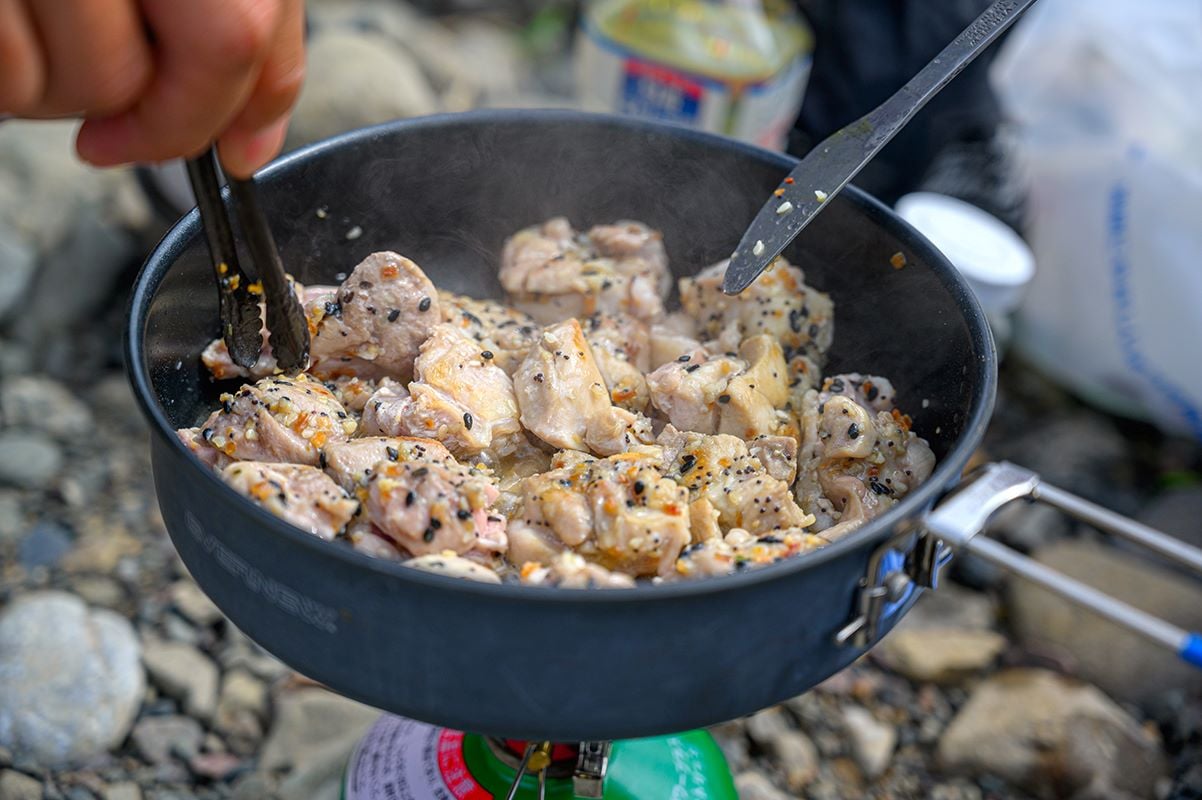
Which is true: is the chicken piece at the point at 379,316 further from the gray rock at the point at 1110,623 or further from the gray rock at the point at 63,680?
the gray rock at the point at 1110,623

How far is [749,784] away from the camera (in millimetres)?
3010

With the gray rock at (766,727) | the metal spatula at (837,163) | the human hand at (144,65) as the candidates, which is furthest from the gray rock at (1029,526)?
the human hand at (144,65)

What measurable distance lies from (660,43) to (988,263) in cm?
164

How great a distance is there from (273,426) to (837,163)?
125cm

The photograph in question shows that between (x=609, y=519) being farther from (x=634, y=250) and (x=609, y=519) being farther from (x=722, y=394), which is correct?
(x=634, y=250)

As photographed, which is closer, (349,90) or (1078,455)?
(1078,455)

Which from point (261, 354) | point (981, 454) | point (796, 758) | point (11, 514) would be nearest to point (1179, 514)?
point (981, 454)

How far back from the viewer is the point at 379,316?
2.24 metres

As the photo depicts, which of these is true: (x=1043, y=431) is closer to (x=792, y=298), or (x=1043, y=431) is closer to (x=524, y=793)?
(x=792, y=298)

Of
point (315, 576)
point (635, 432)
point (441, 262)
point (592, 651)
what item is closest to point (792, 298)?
point (635, 432)

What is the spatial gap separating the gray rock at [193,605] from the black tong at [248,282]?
4.91ft

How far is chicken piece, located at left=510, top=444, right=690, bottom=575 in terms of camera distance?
1.82 m

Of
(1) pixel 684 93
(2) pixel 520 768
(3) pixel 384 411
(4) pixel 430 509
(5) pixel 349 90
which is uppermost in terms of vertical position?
(4) pixel 430 509

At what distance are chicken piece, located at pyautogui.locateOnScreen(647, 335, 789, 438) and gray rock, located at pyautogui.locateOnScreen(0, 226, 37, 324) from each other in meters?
2.91
